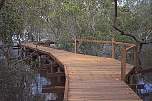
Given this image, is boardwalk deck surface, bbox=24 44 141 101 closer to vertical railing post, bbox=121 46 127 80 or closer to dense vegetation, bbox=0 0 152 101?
vertical railing post, bbox=121 46 127 80

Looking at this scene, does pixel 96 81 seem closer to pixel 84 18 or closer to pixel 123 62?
pixel 123 62

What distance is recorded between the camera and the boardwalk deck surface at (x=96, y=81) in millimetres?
6887

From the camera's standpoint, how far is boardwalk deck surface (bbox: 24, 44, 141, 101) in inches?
271

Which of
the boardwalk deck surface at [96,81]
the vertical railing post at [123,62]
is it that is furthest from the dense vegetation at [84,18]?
the vertical railing post at [123,62]

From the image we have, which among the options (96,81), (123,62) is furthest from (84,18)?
(96,81)

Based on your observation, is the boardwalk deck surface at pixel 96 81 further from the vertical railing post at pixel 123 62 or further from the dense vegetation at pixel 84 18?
the dense vegetation at pixel 84 18

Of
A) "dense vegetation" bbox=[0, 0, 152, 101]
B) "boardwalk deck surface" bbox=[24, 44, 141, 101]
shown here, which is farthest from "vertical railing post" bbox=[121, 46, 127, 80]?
"dense vegetation" bbox=[0, 0, 152, 101]

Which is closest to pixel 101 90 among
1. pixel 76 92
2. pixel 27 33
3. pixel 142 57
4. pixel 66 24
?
pixel 76 92

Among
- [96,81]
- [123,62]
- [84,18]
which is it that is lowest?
[96,81]

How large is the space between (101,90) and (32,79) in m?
3.68

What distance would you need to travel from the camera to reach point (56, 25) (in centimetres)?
1867

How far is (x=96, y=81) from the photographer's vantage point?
8.20 metres

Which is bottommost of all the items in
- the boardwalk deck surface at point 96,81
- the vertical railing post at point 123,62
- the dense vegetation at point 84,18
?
the boardwalk deck surface at point 96,81

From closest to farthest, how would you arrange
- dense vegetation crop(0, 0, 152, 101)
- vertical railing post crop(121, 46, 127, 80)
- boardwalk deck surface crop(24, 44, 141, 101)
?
boardwalk deck surface crop(24, 44, 141, 101)
vertical railing post crop(121, 46, 127, 80)
dense vegetation crop(0, 0, 152, 101)
